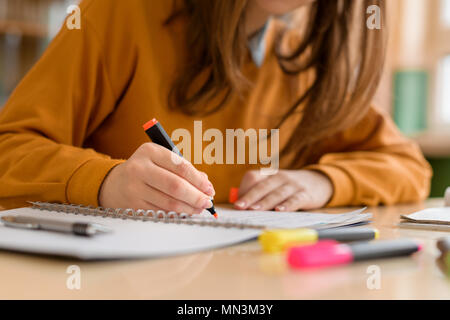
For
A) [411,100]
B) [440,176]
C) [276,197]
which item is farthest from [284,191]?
[411,100]

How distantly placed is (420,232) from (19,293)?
1.43 ft

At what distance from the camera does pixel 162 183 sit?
53cm

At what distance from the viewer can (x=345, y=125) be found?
973 millimetres

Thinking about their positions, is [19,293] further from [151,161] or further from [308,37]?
[308,37]

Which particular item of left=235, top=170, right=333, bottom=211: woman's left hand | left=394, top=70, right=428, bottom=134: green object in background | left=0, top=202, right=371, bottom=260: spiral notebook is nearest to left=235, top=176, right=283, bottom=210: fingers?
left=235, top=170, right=333, bottom=211: woman's left hand

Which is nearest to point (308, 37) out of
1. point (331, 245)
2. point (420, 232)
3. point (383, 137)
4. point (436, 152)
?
point (383, 137)

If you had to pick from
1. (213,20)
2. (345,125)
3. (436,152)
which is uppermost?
(213,20)

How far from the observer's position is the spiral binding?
48 cm

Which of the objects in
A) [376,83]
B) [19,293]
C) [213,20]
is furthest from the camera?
[376,83]

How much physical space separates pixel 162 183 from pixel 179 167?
25 millimetres

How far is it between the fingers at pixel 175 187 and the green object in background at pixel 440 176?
180 cm

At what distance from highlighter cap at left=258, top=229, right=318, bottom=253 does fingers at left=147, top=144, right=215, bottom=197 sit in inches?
5.3

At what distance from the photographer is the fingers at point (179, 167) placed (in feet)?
1.76

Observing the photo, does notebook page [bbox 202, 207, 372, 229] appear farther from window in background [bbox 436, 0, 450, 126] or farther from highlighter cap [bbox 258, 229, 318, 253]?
window in background [bbox 436, 0, 450, 126]
